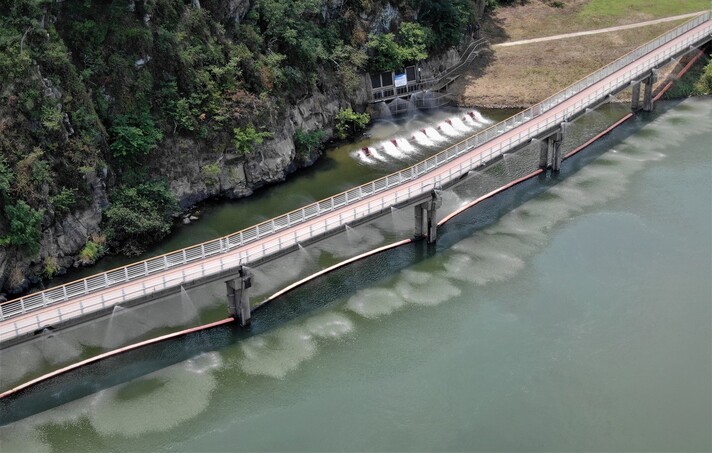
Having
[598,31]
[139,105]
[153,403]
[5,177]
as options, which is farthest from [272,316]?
[598,31]

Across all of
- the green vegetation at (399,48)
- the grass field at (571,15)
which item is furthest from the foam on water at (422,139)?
the grass field at (571,15)

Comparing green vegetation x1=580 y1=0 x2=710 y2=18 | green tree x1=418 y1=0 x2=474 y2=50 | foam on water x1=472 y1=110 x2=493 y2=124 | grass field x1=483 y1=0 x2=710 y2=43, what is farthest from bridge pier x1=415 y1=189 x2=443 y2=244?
green vegetation x1=580 y1=0 x2=710 y2=18

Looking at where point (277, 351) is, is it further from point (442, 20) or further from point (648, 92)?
point (648, 92)

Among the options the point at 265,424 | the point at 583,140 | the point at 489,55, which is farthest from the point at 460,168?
the point at 489,55

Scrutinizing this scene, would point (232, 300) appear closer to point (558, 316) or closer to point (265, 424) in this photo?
point (265, 424)

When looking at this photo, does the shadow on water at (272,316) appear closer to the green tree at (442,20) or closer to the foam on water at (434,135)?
the foam on water at (434,135)

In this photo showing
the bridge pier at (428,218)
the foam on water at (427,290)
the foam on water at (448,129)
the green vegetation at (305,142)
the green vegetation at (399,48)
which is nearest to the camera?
the foam on water at (427,290)

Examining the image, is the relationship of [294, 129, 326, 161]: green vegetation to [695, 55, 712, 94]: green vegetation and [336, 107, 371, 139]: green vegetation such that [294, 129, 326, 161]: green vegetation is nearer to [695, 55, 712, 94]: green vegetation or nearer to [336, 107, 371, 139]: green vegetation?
[336, 107, 371, 139]: green vegetation
